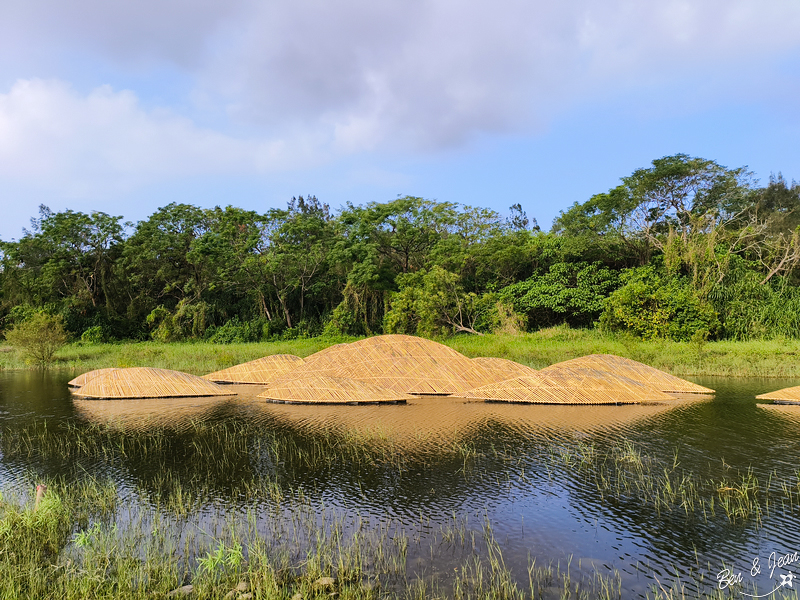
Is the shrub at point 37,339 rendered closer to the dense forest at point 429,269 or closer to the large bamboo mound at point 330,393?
the dense forest at point 429,269

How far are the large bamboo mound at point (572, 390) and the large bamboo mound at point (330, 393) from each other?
2761 mm

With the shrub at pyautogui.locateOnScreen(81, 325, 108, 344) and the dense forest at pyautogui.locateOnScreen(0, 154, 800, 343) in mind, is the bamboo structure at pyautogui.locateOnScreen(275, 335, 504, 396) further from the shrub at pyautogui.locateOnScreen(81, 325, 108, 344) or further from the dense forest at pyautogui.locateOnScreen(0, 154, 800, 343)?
the shrub at pyautogui.locateOnScreen(81, 325, 108, 344)

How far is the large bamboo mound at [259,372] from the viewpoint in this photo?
18828 mm

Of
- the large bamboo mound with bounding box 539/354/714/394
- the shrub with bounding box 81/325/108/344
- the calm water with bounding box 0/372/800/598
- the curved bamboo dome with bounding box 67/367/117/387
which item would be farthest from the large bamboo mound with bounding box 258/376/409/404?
the shrub with bounding box 81/325/108/344

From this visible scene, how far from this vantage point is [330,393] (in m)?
14.7

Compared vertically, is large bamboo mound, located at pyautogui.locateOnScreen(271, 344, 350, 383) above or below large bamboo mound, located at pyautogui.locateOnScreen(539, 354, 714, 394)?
above

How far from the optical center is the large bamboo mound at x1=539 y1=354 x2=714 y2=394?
49.1ft

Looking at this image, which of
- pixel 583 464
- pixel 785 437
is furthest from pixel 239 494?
pixel 785 437

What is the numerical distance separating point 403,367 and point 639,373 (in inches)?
272

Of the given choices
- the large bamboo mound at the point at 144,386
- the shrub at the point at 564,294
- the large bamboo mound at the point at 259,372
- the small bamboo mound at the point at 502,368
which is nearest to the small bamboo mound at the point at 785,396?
the small bamboo mound at the point at 502,368

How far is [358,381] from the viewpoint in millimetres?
15516

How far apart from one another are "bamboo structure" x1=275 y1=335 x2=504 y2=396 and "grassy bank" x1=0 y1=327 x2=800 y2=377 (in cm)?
460

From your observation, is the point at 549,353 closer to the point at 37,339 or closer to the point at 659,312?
the point at 659,312

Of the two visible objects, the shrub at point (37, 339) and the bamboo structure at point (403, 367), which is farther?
the shrub at point (37, 339)
